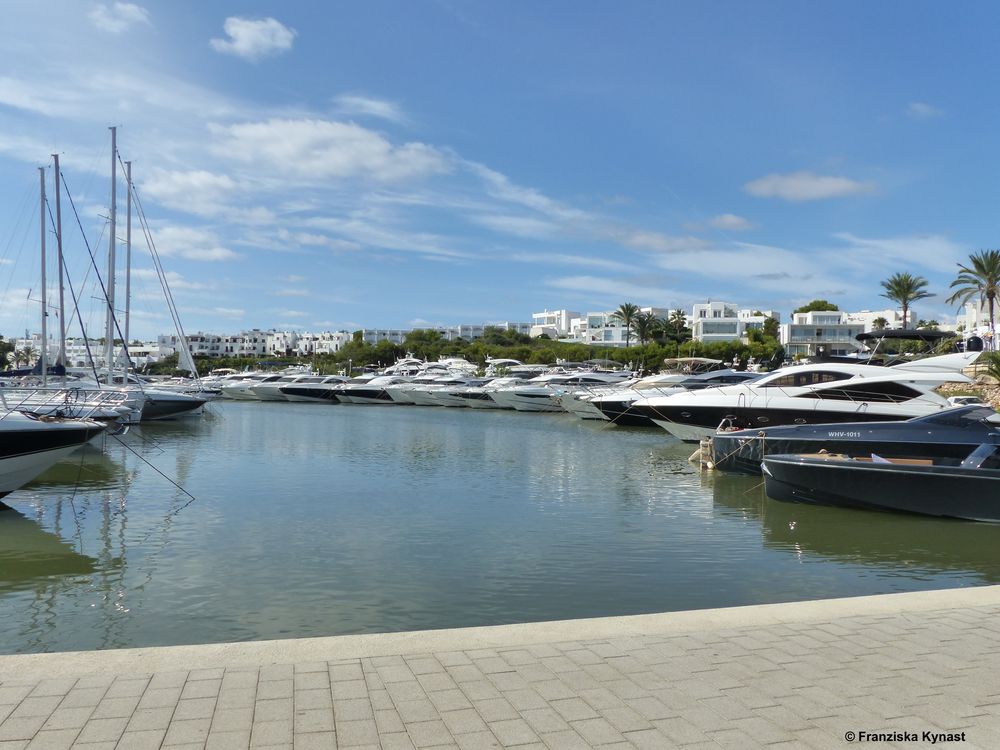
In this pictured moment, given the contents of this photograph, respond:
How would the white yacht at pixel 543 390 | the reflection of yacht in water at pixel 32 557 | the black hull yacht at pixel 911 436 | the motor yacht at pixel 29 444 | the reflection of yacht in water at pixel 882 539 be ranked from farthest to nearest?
the white yacht at pixel 543 390 < the black hull yacht at pixel 911 436 < the motor yacht at pixel 29 444 < the reflection of yacht in water at pixel 882 539 < the reflection of yacht in water at pixel 32 557

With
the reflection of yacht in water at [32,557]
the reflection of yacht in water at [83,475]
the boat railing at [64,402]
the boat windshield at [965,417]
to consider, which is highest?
the boat windshield at [965,417]

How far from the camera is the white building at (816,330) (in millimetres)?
129375

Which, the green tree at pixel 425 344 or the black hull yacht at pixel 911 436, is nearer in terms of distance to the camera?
the black hull yacht at pixel 911 436

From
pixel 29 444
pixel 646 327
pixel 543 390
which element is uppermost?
pixel 646 327

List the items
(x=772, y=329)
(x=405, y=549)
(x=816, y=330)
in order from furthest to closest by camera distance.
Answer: (x=772, y=329)
(x=816, y=330)
(x=405, y=549)

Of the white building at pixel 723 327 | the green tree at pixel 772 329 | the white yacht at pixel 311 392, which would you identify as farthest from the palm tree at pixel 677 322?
the white yacht at pixel 311 392

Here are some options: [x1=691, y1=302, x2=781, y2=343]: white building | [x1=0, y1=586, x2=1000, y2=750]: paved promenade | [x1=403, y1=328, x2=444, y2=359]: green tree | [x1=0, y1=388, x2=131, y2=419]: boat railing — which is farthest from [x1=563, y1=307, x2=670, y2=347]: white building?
[x1=0, y1=586, x2=1000, y2=750]: paved promenade

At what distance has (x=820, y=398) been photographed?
26.6m

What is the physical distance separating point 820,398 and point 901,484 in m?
12.3

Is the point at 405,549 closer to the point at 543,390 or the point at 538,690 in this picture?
the point at 538,690

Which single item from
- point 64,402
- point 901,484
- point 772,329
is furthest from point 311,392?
point 772,329

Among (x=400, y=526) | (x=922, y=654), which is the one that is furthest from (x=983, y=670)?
(x=400, y=526)

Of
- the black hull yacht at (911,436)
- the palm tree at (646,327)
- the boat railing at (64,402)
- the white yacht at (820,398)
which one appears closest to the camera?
the black hull yacht at (911,436)

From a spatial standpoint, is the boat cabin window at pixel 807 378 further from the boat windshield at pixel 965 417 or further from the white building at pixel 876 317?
the white building at pixel 876 317
